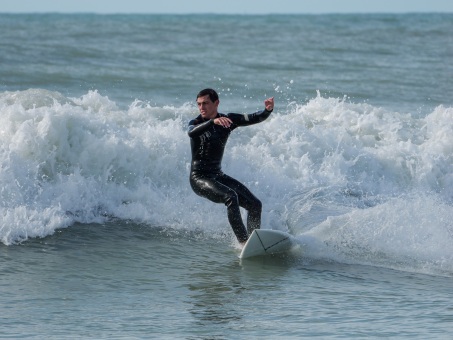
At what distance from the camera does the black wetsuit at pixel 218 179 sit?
29.6 feet

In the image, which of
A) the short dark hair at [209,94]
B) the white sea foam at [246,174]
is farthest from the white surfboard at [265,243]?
the short dark hair at [209,94]

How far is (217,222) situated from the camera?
417 inches

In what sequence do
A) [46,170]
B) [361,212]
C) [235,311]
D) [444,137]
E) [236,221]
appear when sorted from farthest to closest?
1. [444,137]
2. [46,170]
3. [361,212]
4. [236,221]
5. [235,311]

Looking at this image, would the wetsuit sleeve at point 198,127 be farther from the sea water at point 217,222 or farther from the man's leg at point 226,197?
the sea water at point 217,222

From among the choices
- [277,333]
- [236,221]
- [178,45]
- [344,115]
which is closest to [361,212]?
[236,221]

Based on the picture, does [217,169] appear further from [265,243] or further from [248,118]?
[265,243]

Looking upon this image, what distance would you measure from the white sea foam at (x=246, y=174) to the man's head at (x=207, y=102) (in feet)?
5.69

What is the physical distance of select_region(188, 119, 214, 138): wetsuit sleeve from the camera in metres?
8.83

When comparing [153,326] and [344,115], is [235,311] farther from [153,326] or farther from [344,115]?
[344,115]

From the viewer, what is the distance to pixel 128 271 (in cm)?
884

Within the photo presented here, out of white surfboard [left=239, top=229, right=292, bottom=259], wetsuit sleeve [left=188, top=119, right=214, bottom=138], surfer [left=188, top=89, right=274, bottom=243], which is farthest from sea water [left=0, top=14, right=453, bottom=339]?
wetsuit sleeve [left=188, top=119, right=214, bottom=138]

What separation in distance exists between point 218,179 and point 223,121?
0.88 m

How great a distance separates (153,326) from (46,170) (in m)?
4.45

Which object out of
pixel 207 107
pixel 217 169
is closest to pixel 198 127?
pixel 207 107
